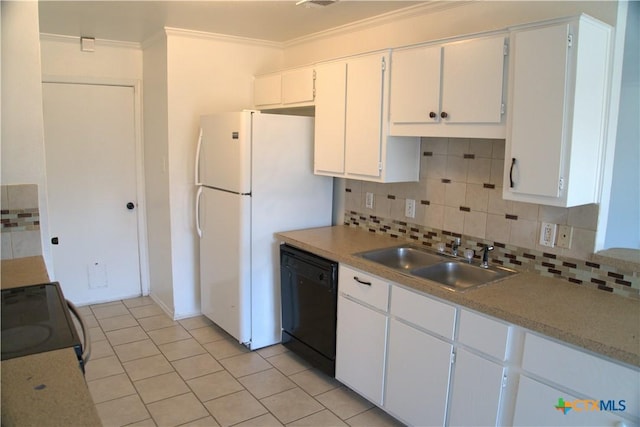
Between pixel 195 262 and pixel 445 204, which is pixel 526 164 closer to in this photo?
pixel 445 204

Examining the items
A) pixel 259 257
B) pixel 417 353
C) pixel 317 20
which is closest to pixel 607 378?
pixel 417 353

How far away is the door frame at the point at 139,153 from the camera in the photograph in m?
4.04

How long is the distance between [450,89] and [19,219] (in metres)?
2.32

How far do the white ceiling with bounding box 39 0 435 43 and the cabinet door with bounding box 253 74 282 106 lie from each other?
1.17ft

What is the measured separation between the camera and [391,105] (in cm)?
273

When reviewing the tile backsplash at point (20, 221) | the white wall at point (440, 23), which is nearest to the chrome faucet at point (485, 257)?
the white wall at point (440, 23)

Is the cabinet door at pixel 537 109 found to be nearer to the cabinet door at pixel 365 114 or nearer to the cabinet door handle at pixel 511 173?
the cabinet door handle at pixel 511 173

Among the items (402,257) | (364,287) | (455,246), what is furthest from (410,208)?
(364,287)

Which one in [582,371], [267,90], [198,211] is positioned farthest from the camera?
[267,90]

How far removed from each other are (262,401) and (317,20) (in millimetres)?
2608

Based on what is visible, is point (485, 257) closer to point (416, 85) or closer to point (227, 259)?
point (416, 85)

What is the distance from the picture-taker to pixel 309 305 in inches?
123

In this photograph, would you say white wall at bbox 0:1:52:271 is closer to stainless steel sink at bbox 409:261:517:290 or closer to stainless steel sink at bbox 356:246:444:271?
stainless steel sink at bbox 356:246:444:271

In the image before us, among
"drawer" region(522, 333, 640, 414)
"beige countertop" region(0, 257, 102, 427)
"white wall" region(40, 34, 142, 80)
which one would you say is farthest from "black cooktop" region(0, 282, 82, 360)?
"white wall" region(40, 34, 142, 80)
